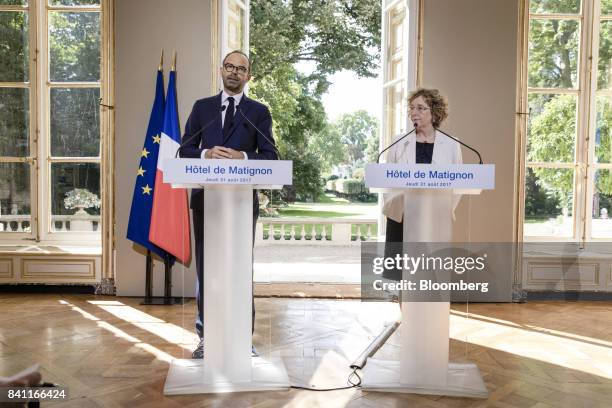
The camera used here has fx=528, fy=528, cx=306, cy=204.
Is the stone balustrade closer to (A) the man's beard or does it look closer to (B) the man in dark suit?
(B) the man in dark suit

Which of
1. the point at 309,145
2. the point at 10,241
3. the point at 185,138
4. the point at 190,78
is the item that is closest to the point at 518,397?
the point at 185,138

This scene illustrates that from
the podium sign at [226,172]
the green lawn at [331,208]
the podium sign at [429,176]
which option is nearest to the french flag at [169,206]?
the podium sign at [226,172]

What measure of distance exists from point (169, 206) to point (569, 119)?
3.57 m

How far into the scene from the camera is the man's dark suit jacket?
2729mm

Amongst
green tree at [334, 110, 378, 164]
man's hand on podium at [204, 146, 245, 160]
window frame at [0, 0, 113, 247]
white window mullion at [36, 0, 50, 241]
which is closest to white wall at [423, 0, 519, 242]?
man's hand on podium at [204, 146, 245, 160]

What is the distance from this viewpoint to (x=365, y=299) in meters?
4.11

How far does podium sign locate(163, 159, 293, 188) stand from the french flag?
1948 millimetres

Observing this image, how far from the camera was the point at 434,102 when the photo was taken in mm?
2727

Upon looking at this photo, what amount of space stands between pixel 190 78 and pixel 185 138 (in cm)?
178

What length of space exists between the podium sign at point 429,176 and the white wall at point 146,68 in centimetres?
256

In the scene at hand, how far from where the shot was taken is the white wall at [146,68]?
4.35m

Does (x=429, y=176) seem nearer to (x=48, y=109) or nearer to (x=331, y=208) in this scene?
(x=48, y=109)

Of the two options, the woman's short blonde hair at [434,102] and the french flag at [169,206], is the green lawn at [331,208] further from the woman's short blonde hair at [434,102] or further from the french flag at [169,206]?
the woman's short blonde hair at [434,102]

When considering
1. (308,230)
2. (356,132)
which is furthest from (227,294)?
(356,132)
